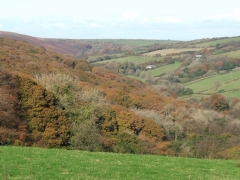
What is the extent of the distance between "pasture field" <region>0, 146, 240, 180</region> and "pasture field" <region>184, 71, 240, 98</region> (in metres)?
81.2

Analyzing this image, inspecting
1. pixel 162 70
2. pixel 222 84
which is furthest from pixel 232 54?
pixel 222 84

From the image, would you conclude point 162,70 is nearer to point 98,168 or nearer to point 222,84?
point 222,84

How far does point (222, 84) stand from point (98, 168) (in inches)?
3808

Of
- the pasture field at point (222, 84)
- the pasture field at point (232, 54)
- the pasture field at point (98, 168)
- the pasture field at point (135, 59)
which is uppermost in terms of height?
the pasture field at point (98, 168)

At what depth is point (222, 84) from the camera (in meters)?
106

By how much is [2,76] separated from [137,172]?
82.2 ft

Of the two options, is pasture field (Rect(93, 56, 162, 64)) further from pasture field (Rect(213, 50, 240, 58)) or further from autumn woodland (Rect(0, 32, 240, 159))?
autumn woodland (Rect(0, 32, 240, 159))

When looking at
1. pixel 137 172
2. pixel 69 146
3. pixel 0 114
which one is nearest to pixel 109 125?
pixel 69 146

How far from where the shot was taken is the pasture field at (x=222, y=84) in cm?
9919

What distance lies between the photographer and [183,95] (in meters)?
107

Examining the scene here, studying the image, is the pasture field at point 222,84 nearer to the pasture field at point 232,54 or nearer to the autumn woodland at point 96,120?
the autumn woodland at point 96,120

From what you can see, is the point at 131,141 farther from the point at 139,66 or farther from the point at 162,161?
the point at 139,66

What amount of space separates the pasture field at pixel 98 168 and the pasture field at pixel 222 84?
8120 centimetres

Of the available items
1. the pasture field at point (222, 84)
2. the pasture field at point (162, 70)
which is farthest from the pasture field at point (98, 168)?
the pasture field at point (162, 70)
